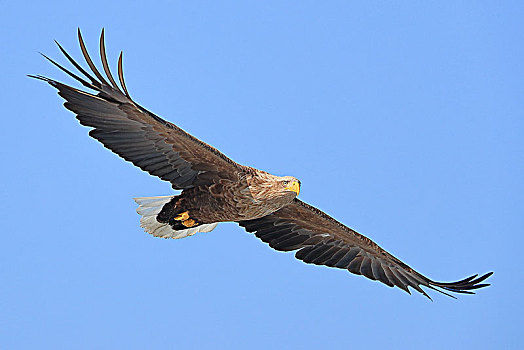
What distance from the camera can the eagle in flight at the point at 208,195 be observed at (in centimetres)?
698

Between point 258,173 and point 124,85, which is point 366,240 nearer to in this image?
point 258,173

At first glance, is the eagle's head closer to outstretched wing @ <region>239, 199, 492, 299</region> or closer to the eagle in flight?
the eagle in flight

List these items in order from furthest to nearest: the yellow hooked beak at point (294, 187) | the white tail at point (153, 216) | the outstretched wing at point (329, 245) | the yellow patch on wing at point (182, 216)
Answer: the outstretched wing at point (329, 245), the white tail at point (153, 216), the yellow patch on wing at point (182, 216), the yellow hooked beak at point (294, 187)

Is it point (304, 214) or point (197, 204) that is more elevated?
point (304, 214)

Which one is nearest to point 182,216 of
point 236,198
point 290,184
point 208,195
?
point 208,195

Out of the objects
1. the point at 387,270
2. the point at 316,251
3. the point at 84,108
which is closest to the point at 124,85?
the point at 84,108

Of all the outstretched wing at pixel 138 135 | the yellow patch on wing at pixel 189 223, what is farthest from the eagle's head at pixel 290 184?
the yellow patch on wing at pixel 189 223

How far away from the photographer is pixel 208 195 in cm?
769

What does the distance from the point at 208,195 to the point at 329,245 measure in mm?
2175

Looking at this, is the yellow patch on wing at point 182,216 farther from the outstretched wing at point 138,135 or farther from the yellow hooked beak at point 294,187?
the yellow hooked beak at point 294,187

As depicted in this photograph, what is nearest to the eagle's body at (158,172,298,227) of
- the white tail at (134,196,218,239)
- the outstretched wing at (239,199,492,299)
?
the white tail at (134,196,218,239)

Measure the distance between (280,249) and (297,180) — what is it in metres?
1.84

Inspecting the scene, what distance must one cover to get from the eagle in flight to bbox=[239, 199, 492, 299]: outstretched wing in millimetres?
13

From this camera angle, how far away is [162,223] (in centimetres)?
830
